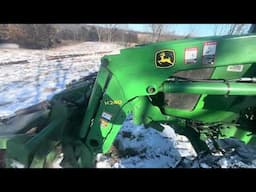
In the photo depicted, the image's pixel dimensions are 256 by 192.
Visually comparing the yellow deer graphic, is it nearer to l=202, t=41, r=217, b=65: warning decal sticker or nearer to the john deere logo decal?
the john deere logo decal

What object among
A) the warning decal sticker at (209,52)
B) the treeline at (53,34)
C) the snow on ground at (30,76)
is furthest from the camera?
the treeline at (53,34)

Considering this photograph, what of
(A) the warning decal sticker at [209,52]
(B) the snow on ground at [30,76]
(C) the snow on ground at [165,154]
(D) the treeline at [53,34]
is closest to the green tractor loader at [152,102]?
(A) the warning decal sticker at [209,52]

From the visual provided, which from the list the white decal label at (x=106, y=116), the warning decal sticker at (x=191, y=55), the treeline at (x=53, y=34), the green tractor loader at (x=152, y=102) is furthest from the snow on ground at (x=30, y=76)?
the warning decal sticker at (x=191, y=55)

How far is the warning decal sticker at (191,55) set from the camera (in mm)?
2323

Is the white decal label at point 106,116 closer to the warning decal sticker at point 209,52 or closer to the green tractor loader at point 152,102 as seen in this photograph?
the green tractor loader at point 152,102

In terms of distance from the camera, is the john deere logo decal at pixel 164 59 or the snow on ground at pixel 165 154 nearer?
the john deere logo decal at pixel 164 59

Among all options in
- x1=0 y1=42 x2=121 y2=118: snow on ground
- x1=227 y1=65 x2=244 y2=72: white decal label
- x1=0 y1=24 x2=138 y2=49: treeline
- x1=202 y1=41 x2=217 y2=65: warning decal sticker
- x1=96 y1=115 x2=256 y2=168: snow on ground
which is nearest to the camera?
x1=202 y1=41 x2=217 y2=65: warning decal sticker

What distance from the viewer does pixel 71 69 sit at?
11.3 meters

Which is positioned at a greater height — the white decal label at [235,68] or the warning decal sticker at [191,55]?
the warning decal sticker at [191,55]

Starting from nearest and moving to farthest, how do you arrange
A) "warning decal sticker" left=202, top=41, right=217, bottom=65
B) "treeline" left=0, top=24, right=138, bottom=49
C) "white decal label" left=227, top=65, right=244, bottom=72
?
"warning decal sticker" left=202, top=41, right=217, bottom=65, "white decal label" left=227, top=65, right=244, bottom=72, "treeline" left=0, top=24, right=138, bottom=49

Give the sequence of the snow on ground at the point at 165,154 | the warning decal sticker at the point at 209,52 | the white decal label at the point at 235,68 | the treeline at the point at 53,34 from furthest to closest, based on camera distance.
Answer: the treeline at the point at 53,34 < the snow on ground at the point at 165,154 < the white decal label at the point at 235,68 < the warning decal sticker at the point at 209,52

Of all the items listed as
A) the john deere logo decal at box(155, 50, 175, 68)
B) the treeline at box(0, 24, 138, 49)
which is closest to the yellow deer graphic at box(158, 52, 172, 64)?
the john deere logo decal at box(155, 50, 175, 68)

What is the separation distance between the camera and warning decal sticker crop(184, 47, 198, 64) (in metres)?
2.32


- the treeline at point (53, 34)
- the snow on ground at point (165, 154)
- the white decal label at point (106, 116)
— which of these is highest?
the treeline at point (53, 34)
